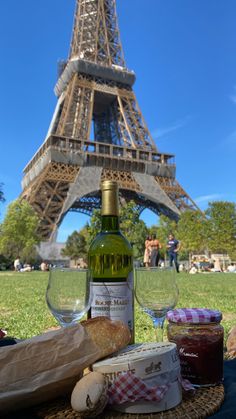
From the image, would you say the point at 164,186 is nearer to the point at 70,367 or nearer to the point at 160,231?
the point at 160,231

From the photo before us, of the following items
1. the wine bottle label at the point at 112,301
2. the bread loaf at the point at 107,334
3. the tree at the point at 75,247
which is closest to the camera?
the bread loaf at the point at 107,334

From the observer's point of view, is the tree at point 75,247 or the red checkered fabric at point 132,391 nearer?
the red checkered fabric at point 132,391

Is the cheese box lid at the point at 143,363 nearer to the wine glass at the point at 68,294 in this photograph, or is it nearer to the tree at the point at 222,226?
the wine glass at the point at 68,294

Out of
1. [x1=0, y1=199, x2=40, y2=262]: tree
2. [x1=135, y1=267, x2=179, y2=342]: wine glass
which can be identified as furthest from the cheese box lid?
[x1=0, y1=199, x2=40, y2=262]: tree

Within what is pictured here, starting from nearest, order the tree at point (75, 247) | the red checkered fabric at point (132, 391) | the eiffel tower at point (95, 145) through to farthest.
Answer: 1. the red checkered fabric at point (132, 391)
2. the eiffel tower at point (95, 145)
3. the tree at point (75, 247)

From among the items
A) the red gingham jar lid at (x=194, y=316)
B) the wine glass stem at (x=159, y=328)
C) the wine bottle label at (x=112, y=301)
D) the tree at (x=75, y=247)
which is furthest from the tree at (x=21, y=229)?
the red gingham jar lid at (x=194, y=316)

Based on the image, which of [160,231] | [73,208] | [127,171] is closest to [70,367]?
[127,171]

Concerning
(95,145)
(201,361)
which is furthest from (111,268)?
(95,145)
